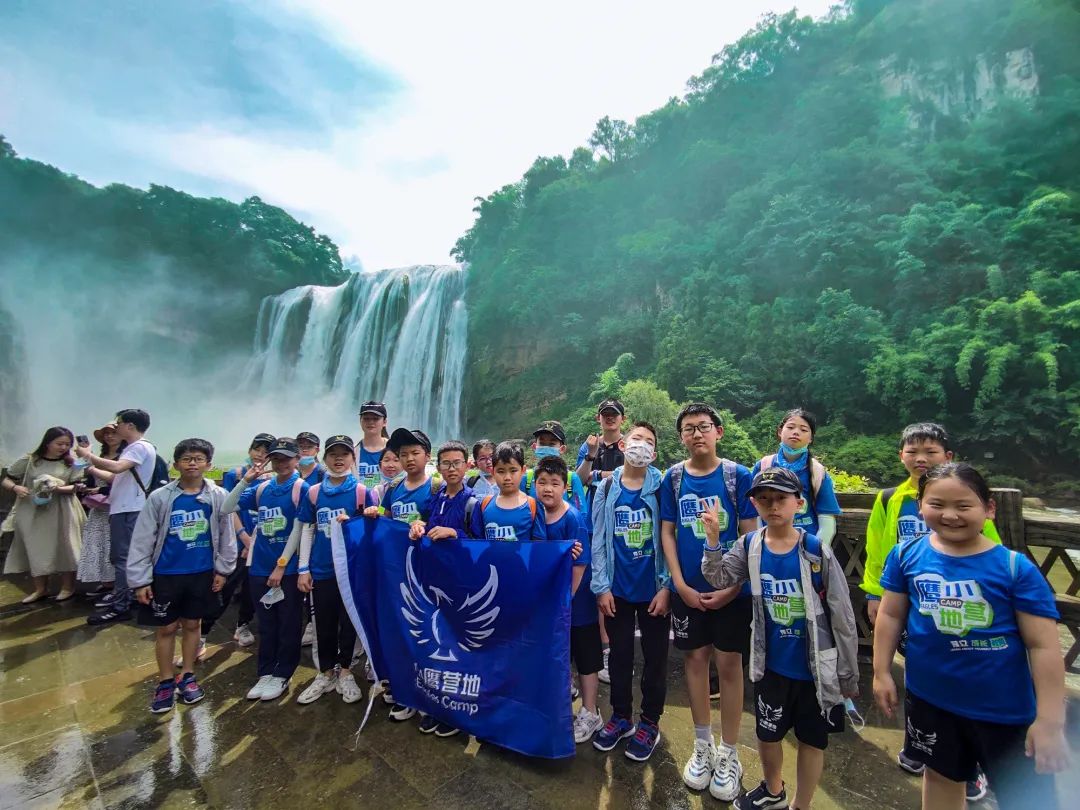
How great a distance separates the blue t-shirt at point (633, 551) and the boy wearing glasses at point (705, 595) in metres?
0.11

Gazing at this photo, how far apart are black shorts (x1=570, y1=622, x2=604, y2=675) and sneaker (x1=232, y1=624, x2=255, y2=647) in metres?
3.18

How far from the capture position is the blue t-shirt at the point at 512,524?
278cm

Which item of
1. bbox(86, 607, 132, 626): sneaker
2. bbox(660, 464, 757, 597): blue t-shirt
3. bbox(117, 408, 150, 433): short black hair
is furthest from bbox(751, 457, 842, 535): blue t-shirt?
bbox(86, 607, 132, 626): sneaker

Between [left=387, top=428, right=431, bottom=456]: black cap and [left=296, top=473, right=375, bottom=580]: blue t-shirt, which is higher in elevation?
[left=387, top=428, right=431, bottom=456]: black cap

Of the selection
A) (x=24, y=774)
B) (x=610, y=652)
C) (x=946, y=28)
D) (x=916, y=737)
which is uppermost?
(x=946, y=28)

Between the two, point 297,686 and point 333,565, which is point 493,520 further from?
point 297,686

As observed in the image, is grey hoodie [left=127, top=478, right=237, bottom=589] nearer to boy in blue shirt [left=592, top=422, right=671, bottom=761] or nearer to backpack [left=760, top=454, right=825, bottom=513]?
boy in blue shirt [left=592, top=422, right=671, bottom=761]

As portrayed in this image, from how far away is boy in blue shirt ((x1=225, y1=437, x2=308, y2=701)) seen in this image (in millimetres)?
3293

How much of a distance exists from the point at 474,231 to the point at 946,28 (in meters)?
24.2

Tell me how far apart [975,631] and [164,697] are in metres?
4.51

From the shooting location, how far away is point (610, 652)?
2.75 m

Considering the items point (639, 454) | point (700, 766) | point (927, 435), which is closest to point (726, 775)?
point (700, 766)

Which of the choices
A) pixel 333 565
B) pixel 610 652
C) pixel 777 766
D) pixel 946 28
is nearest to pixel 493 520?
pixel 610 652

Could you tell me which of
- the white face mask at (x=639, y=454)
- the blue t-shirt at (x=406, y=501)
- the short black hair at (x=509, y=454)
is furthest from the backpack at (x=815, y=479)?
the blue t-shirt at (x=406, y=501)
